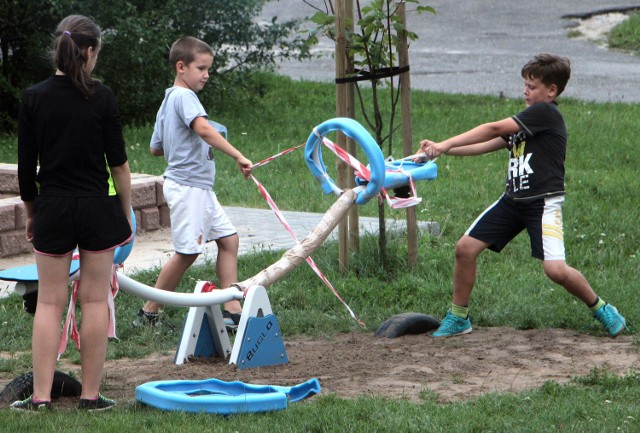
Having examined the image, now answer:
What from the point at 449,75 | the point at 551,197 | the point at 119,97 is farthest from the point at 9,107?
the point at 551,197

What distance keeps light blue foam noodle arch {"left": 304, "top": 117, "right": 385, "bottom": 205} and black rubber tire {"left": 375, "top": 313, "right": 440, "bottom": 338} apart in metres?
0.72

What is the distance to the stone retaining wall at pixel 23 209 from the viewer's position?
727 centimetres

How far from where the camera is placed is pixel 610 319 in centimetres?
535

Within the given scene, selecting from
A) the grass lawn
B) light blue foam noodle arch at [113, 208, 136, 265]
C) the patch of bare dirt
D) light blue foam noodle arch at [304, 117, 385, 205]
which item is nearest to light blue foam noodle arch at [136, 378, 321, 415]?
the grass lawn

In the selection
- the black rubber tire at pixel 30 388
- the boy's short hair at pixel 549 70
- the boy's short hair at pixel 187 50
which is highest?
the boy's short hair at pixel 187 50

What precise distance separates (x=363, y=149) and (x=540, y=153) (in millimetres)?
957

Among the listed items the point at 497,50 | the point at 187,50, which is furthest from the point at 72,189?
the point at 497,50

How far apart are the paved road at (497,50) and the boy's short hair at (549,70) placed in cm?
765

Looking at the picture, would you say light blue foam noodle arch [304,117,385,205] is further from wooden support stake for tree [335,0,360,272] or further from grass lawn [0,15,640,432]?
wooden support stake for tree [335,0,360,272]

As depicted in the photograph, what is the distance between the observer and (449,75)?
16.8 meters

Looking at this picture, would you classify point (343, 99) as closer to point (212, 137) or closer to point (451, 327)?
point (212, 137)

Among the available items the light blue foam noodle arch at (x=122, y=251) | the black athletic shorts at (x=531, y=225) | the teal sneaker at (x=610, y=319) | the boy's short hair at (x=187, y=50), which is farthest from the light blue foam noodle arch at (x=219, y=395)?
the boy's short hair at (x=187, y=50)

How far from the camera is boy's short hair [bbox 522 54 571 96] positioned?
5.27m

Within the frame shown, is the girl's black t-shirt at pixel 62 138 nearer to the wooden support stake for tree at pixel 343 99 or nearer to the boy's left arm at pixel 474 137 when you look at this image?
the boy's left arm at pixel 474 137
